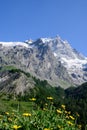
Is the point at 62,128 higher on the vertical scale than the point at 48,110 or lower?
lower

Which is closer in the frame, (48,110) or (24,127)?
(24,127)

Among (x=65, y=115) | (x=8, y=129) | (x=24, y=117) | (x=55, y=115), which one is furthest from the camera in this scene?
(x=65, y=115)

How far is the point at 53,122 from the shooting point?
16.1 meters

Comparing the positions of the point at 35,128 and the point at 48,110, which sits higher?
the point at 48,110

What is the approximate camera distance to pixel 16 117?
16.1 meters

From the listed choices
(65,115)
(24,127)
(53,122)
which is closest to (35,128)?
(24,127)

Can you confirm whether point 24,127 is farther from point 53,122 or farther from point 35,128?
point 53,122

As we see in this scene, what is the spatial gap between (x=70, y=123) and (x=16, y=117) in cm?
248

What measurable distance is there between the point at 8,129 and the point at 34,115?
183cm

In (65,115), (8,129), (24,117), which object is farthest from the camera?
(65,115)

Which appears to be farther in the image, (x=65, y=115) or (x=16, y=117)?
(x=65, y=115)

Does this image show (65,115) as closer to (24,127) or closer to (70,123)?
(70,123)

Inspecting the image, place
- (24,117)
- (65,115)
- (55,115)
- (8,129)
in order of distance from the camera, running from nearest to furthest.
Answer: (8,129) < (24,117) < (55,115) < (65,115)

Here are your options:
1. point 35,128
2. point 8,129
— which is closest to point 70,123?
point 35,128
